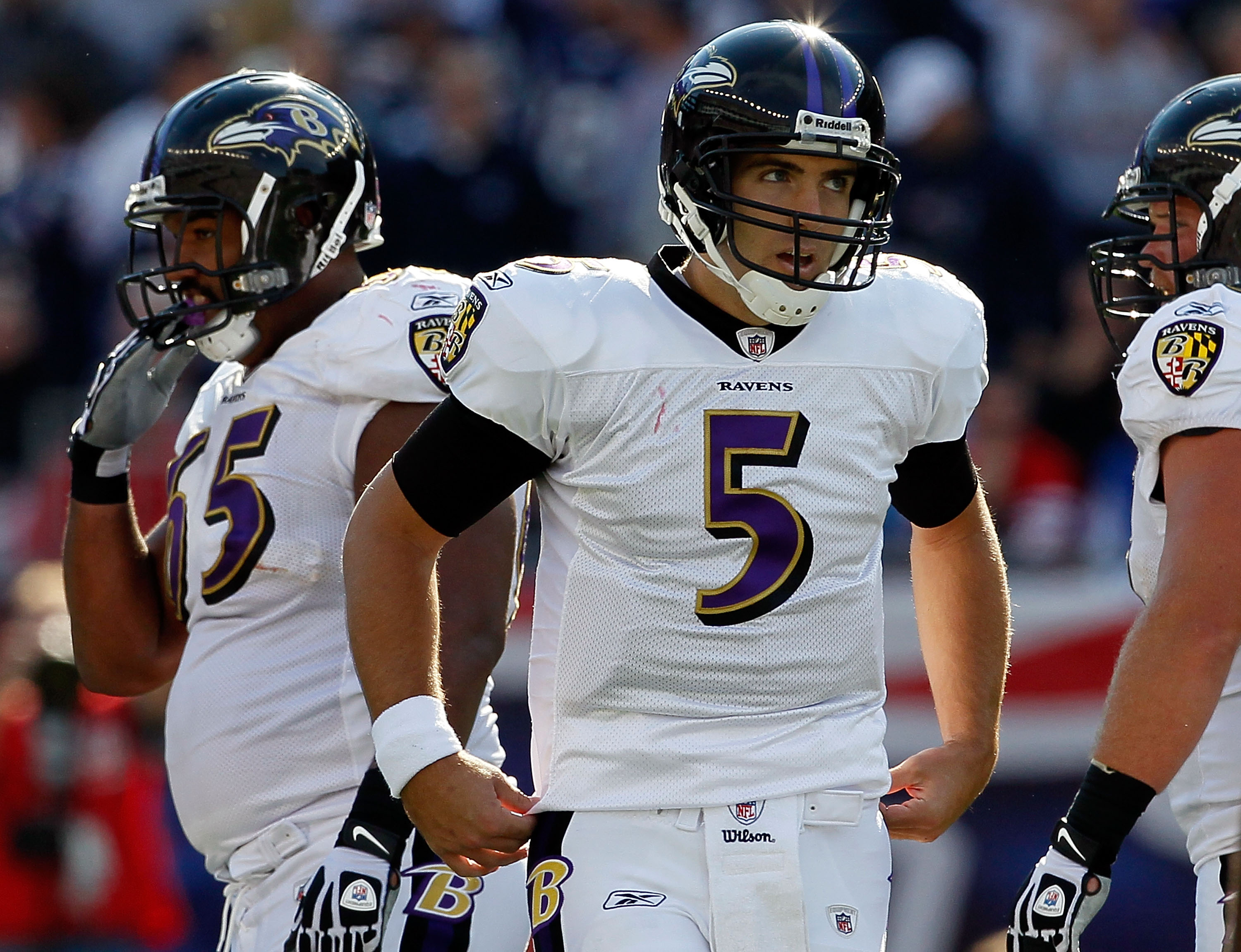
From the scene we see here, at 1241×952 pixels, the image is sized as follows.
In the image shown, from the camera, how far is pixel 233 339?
3.23m

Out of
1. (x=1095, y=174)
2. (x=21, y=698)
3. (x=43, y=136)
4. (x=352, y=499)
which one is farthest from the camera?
(x=43, y=136)

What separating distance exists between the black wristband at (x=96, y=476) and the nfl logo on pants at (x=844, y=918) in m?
1.77

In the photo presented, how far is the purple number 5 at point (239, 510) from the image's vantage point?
304 centimetres

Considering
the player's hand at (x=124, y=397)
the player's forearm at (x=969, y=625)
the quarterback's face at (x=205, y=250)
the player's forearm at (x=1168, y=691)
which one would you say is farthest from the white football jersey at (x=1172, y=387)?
the player's hand at (x=124, y=397)

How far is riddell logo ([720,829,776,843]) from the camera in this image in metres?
2.39

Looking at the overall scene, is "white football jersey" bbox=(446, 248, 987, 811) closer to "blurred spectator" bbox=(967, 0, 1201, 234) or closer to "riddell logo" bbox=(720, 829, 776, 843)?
"riddell logo" bbox=(720, 829, 776, 843)

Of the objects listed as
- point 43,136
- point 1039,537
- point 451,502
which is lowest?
point 1039,537

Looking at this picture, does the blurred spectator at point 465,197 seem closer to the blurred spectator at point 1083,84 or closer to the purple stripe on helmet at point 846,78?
the blurred spectator at point 1083,84

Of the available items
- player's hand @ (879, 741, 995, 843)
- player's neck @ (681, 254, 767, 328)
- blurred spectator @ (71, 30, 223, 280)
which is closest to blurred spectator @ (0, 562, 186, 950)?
blurred spectator @ (71, 30, 223, 280)

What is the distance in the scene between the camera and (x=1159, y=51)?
24.1 feet

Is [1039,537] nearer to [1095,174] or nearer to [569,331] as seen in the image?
[1095,174]

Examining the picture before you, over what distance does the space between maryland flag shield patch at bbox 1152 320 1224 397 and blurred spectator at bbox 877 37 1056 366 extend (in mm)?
3995

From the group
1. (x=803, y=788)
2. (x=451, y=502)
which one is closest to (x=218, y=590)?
(x=451, y=502)

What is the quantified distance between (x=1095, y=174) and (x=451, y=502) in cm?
536
